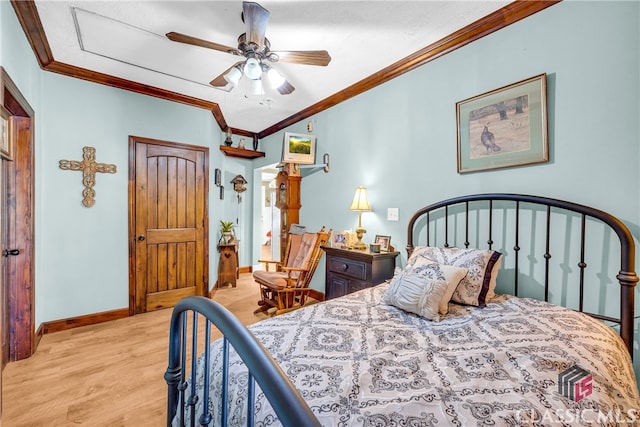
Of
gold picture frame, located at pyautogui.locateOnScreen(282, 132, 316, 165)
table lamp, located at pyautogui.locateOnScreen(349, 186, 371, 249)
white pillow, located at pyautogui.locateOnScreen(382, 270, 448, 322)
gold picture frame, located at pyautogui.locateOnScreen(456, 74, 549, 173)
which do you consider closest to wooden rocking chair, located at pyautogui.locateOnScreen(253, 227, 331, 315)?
table lamp, located at pyautogui.locateOnScreen(349, 186, 371, 249)

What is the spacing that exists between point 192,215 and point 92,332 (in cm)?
159

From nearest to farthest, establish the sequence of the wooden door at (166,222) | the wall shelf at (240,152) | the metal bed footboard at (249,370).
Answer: the metal bed footboard at (249,370) → the wooden door at (166,222) → the wall shelf at (240,152)

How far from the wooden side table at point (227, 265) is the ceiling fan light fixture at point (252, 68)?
2.84 meters

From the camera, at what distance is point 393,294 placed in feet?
5.64

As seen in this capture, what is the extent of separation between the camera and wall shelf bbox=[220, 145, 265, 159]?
181 inches

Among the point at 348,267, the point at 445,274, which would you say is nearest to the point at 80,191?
the point at 348,267

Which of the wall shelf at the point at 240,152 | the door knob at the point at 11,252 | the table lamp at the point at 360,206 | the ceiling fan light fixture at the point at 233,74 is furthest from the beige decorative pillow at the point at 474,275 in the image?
the wall shelf at the point at 240,152

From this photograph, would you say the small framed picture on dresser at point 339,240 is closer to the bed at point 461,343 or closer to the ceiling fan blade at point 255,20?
the bed at point 461,343

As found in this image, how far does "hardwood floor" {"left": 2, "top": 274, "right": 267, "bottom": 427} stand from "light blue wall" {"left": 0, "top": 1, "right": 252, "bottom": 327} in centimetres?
40

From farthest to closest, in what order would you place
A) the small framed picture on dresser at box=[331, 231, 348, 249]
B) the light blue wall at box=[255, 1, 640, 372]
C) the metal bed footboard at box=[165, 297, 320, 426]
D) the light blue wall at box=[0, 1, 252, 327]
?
the small framed picture on dresser at box=[331, 231, 348, 249] < the light blue wall at box=[0, 1, 252, 327] < the light blue wall at box=[255, 1, 640, 372] < the metal bed footboard at box=[165, 297, 320, 426]

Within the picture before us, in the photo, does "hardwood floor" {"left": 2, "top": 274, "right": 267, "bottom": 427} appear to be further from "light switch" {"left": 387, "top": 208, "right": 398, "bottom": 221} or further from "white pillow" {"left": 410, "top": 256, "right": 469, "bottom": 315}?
"light switch" {"left": 387, "top": 208, "right": 398, "bottom": 221}

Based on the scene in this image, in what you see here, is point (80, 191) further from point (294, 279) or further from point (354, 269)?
point (354, 269)

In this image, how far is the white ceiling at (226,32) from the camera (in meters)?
2.01

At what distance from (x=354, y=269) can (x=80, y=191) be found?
2.95 meters
